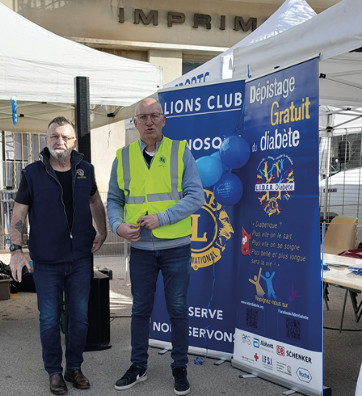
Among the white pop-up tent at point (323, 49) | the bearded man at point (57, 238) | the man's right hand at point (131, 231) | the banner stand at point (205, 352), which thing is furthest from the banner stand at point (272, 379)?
the white pop-up tent at point (323, 49)

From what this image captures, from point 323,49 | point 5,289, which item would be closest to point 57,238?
point 323,49

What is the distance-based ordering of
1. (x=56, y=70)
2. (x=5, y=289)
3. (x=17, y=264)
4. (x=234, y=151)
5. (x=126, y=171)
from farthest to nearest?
1. (x=5, y=289)
2. (x=56, y=70)
3. (x=234, y=151)
4. (x=126, y=171)
5. (x=17, y=264)

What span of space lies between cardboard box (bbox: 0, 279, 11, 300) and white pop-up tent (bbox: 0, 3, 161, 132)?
233cm

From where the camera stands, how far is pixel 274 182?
3.44 meters

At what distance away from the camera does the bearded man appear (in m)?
3.18

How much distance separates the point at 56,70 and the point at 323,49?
2415 millimetres

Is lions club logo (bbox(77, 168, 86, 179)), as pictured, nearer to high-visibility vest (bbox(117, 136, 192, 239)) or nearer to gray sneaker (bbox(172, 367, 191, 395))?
high-visibility vest (bbox(117, 136, 192, 239))

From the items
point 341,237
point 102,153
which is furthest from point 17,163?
point 341,237

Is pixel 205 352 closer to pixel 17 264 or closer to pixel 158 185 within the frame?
pixel 158 185

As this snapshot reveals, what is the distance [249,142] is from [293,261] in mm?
960

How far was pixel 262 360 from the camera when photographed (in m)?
3.53

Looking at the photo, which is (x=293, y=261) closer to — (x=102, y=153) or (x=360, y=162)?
(x=102, y=153)

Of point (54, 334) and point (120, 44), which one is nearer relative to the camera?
point (54, 334)

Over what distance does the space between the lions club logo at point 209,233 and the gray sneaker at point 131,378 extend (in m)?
0.95
